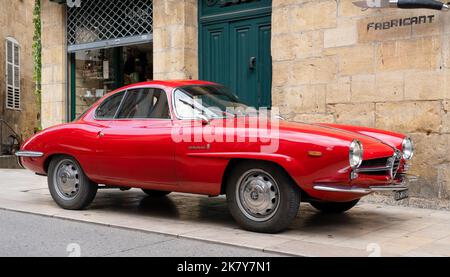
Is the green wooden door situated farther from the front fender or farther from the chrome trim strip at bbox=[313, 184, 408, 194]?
the chrome trim strip at bbox=[313, 184, 408, 194]

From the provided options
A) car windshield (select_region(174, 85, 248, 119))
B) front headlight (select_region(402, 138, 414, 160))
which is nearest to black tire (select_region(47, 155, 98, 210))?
car windshield (select_region(174, 85, 248, 119))

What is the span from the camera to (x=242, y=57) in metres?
9.71

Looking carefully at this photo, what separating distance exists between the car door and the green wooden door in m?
3.38

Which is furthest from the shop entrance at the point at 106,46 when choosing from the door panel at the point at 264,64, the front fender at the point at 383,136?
the front fender at the point at 383,136

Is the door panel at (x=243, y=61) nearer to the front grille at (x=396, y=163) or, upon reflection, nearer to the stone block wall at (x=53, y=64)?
the front grille at (x=396, y=163)

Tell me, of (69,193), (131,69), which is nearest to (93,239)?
(69,193)

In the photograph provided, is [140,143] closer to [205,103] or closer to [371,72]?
[205,103]

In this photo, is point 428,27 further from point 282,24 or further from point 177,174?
point 177,174

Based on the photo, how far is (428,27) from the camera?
732cm

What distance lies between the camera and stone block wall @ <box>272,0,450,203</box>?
23.8 ft

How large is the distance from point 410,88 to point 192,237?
395cm

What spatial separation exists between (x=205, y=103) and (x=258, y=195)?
1.37 metres

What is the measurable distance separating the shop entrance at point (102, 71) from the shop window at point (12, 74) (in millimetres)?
6686

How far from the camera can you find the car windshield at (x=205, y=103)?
19.6 feet
